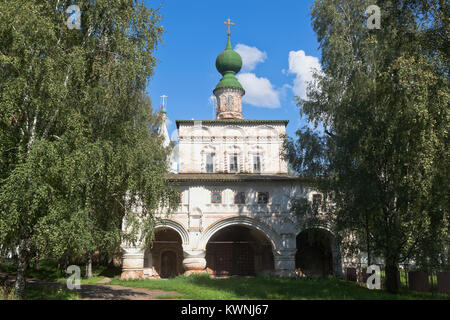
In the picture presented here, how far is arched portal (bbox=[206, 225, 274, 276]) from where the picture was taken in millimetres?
25391

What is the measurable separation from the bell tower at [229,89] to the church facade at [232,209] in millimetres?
77

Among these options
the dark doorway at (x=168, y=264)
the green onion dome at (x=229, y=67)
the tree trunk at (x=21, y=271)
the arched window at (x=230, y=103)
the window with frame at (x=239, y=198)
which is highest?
the green onion dome at (x=229, y=67)

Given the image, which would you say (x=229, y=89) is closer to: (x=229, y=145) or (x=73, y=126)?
(x=229, y=145)

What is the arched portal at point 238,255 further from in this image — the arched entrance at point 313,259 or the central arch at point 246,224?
the central arch at point 246,224

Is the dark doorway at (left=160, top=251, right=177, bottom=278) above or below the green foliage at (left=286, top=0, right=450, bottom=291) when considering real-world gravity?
below

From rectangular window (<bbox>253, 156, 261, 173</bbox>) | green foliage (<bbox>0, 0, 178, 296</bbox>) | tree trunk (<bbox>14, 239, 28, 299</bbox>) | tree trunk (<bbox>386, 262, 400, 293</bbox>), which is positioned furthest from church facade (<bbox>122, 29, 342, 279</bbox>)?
tree trunk (<bbox>14, 239, 28, 299</bbox>)

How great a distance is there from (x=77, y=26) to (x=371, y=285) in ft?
50.0

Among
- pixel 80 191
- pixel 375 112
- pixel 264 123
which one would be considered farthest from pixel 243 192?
pixel 80 191

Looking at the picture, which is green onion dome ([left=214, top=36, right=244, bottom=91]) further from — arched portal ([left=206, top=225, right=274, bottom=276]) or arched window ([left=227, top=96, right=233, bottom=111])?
arched portal ([left=206, top=225, right=274, bottom=276])

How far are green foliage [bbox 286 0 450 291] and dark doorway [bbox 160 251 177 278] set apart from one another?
37.6 ft

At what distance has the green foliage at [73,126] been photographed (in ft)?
30.9

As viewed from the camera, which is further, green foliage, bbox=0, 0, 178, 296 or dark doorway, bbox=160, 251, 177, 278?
dark doorway, bbox=160, 251, 177, 278

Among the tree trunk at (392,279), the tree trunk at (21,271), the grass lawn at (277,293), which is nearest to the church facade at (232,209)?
the tree trunk at (392,279)

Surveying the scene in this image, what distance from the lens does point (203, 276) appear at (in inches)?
802
